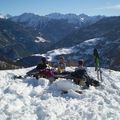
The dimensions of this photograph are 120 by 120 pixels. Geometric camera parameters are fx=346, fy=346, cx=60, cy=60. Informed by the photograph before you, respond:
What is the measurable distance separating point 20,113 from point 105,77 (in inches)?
590

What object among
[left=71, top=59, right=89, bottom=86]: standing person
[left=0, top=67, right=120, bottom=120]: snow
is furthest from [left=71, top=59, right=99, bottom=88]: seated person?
[left=0, top=67, right=120, bottom=120]: snow

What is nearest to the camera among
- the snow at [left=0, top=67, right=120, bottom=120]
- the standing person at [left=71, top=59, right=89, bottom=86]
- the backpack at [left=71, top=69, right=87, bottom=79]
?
the snow at [left=0, top=67, right=120, bottom=120]

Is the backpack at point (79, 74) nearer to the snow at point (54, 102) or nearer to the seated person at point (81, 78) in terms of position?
the seated person at point (81, 78)

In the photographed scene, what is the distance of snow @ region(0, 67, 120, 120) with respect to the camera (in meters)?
17.9

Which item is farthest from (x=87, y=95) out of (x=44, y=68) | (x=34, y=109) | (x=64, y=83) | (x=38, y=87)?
(x=44, y=68)

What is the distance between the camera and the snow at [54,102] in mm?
17859

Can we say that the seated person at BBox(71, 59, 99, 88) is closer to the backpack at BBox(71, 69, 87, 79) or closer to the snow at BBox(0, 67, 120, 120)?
the backpack at BBox(71, 69, 87, 79)

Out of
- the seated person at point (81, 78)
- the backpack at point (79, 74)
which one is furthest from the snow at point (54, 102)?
the backpack at point (79, 74)

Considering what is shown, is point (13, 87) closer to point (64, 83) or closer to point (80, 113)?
point (64, 83)

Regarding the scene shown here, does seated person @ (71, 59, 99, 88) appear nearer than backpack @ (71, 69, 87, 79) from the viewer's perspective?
Yes

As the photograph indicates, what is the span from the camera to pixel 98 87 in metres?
25.6

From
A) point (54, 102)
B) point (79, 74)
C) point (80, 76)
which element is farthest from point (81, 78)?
point (54, 102)

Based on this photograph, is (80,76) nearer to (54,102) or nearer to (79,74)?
(79,74)

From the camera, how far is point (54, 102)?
20.2 meters
